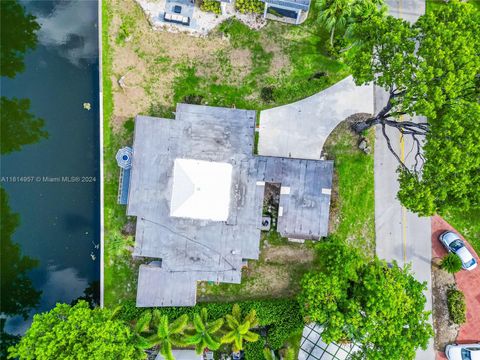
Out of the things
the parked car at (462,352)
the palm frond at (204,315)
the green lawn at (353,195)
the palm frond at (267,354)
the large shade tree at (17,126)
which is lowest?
the palm frond at (267,354)

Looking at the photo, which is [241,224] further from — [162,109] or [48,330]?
[48,330]

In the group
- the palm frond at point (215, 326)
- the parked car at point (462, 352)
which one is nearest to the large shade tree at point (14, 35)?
the palm frond at point (215, 326)

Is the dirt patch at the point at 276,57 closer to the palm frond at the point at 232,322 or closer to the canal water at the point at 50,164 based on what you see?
the canal water at the point at 50,164

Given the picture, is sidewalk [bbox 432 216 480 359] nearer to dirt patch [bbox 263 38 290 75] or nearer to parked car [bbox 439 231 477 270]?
parked car [bbox 439 231 477 270]

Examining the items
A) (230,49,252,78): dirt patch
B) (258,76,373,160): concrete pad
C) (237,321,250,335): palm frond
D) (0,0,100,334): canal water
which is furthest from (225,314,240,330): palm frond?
(230,49,252,78): dirt patch

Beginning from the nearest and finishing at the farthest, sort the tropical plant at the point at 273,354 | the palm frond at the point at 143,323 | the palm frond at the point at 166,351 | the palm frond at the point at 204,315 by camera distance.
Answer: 1. the palm frond at the point at 166,351
2. the palm frond at the point at 143,323
3. the palm frond at the point at 204,315
4. the tropical plant at the point at 273,354

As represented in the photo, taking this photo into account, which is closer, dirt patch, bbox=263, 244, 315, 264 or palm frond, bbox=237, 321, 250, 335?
palm frond, bbox=237, 321, 250, 335

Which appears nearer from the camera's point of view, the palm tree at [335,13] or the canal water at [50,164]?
the palm tree at [335,13]
